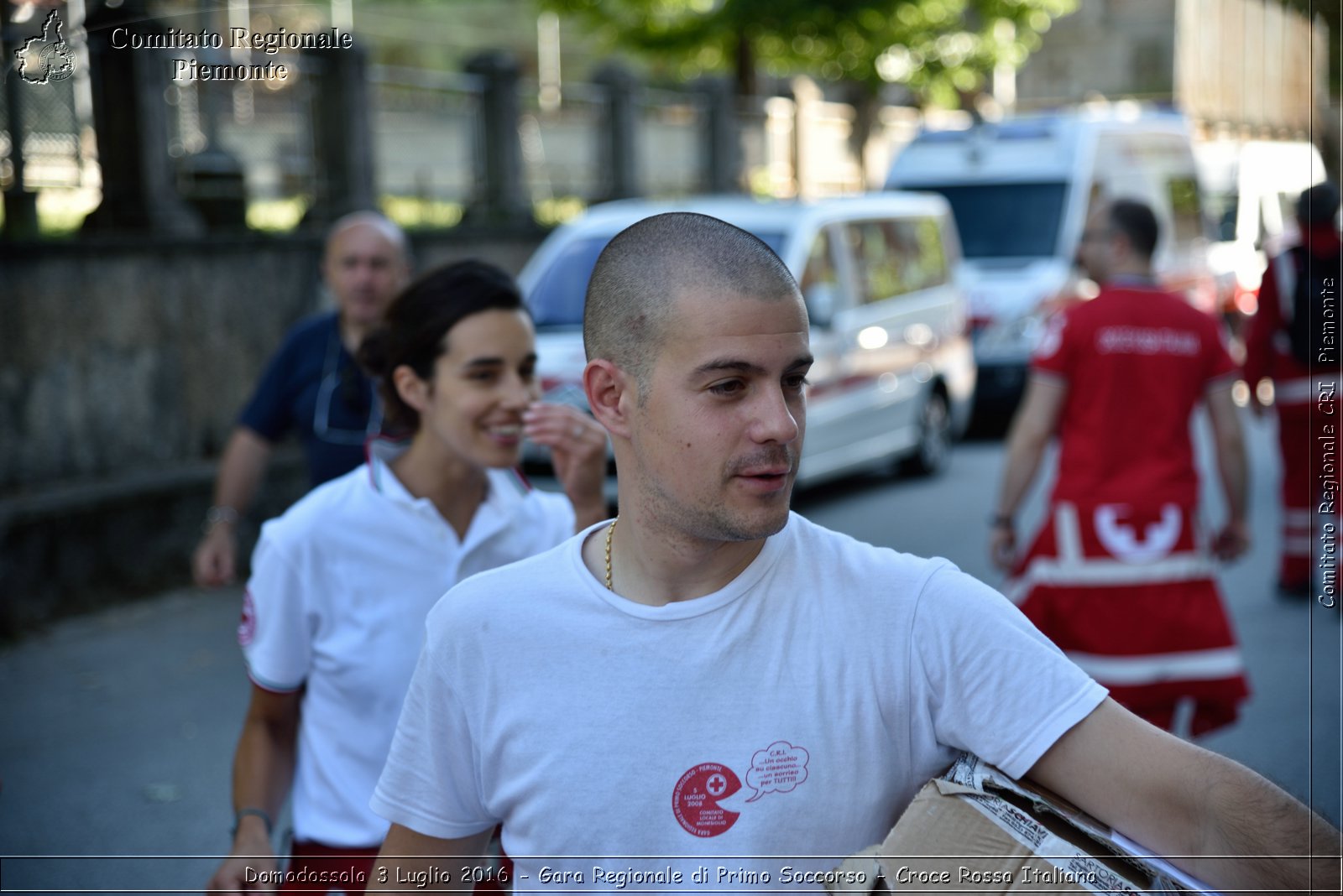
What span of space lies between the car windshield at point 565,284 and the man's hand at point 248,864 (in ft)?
22.9

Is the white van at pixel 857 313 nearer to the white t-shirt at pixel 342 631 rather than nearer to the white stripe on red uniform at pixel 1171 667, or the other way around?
the white stripe on red uniform at pixel 1171 667

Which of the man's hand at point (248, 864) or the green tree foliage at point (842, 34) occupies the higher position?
the green tree foliage at point (842, 34)

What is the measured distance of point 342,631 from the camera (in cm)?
301

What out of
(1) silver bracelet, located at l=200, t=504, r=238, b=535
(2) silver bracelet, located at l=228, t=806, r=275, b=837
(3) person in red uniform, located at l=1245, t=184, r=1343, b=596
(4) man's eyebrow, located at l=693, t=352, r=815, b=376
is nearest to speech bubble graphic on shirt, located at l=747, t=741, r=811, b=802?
(4) man's eyebrow, located at l=693, t=352, r=815, b=376

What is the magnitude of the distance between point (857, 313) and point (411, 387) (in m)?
7.90

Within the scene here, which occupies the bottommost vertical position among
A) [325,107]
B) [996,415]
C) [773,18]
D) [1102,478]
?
[996,415]

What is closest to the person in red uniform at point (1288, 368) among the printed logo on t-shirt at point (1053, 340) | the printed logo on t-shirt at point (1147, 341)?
the printed logo on t-shirt at point (1147, 341)

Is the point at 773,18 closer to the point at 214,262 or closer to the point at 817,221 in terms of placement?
the point at 817,221

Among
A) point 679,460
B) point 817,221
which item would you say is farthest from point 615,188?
point 679,460

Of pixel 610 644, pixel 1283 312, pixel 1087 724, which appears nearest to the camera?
pixel 1087 724

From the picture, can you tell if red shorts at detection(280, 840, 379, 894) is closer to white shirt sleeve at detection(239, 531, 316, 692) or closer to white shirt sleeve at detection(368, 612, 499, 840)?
white shirt sleeve at detection(239, 531, 316, 692)

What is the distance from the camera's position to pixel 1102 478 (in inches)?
200

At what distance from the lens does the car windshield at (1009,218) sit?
14.3m

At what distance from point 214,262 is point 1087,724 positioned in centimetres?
891
